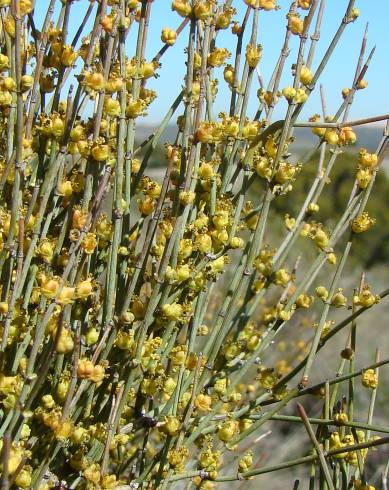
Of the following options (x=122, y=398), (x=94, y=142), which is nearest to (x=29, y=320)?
(x=122, y=398)

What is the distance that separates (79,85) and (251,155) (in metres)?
0.30

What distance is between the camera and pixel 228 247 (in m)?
1.08

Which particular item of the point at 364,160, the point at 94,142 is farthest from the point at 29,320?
the point at 364,160

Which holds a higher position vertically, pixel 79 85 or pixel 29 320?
pixel 79 85

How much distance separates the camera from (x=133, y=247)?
→ 108 cm

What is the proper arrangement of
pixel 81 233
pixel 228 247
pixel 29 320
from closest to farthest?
pixel 81 233 < pixel 29 320 < pixel 228 247

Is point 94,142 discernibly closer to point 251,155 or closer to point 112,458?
point 251,155

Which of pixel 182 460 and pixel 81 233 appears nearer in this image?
pixel 81 233

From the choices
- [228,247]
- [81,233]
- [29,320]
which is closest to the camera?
[81,233]

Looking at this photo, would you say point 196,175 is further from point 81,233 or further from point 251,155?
point 81,233

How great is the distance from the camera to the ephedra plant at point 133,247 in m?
0.91

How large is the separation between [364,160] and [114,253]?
18.7 inches

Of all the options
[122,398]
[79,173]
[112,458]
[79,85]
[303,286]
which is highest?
[79,85]

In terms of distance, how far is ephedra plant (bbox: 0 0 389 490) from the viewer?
91 cm
